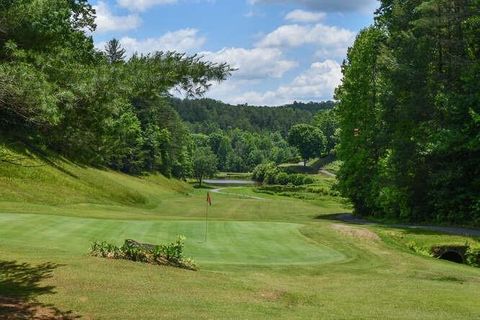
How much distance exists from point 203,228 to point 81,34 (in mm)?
11755

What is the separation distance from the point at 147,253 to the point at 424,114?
27.7 metres

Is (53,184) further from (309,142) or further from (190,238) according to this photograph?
(309,142)

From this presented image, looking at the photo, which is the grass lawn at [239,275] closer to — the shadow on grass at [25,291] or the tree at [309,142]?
the shadow on grass at [25,291]

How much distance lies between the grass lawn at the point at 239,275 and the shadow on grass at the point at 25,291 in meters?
0.05

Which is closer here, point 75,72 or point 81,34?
point 75,72

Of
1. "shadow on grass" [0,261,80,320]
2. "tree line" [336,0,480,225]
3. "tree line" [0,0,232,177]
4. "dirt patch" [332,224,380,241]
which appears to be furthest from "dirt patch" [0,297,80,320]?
"tree line" [336,0,480,225]

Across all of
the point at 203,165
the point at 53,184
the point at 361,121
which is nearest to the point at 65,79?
the point at 53,184

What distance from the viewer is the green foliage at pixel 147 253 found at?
17.5m

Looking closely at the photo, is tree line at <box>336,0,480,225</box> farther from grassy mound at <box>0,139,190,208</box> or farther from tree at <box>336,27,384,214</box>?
grassy mound at <box>0,139,190,208</box>

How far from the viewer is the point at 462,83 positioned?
37.0 m

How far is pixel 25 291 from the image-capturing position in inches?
507

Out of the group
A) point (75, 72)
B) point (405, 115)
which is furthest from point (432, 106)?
point (75, 72)

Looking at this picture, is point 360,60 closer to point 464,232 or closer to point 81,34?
point 464,232

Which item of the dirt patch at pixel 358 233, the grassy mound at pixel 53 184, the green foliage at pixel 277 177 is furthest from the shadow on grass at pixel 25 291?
the green foliage at pixel 277 177
